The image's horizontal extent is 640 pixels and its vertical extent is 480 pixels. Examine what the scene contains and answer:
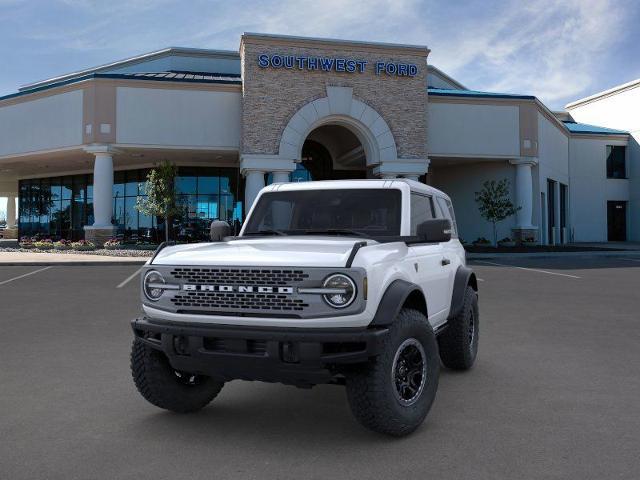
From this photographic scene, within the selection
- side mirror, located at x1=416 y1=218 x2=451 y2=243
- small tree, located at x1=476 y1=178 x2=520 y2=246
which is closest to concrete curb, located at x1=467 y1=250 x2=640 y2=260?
small tree, located at x1=476 y1=178 x2=520 y2=246

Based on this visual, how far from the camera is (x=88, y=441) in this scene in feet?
13.1

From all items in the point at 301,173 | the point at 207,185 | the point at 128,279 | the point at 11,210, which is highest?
the point at 301,173

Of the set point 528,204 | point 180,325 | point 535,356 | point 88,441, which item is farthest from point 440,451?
point 528,204

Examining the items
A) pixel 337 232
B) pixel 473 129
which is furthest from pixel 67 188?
pixel 337 232

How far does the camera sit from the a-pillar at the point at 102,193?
1103 inches

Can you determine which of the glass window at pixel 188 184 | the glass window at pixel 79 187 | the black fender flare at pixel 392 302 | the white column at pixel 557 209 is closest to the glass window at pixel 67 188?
the glass window at pixel 79 187

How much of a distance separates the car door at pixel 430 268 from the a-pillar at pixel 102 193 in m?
25.2

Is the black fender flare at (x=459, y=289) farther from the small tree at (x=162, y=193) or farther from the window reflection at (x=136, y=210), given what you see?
the window reflection at (x=136, y=210)

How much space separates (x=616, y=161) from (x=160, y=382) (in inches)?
1770

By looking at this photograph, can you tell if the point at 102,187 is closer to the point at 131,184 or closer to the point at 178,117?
the point at 178,117

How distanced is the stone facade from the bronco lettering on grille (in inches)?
915

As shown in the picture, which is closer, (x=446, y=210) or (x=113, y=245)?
(x=446, y=210)

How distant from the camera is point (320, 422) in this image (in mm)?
4387

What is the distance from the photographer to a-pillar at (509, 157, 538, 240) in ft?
102
